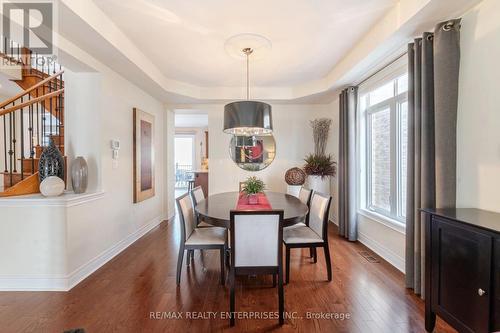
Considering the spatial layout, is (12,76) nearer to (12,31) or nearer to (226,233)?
(12,31)

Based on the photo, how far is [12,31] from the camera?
6.95 feet

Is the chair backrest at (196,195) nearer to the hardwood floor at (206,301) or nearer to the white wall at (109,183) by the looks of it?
the hardwood floor at (206,301)

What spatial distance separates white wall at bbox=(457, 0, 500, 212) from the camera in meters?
1.82

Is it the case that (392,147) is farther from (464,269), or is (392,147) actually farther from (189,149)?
(189,149)

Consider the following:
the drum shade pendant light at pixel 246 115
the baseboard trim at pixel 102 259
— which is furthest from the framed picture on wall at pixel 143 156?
the drum shade pendant light at pixel 246 115

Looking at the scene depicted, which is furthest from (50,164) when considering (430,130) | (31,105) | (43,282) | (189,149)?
(189,149)

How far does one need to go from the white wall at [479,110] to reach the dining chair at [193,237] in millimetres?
2239

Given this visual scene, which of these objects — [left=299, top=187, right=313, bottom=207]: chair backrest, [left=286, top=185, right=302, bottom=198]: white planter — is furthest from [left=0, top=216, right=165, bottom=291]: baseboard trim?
[left=286, top=185, right=302, bottom=198]: white planter

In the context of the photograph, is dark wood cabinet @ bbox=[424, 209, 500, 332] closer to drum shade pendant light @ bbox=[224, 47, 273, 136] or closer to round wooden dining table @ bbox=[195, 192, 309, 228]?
round wooden dining table @ bbox=[195, 192, 309, 228]

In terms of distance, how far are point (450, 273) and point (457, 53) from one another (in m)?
1.81

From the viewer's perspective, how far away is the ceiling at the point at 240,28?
2.19m

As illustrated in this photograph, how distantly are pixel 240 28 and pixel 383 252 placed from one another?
10.8 ft

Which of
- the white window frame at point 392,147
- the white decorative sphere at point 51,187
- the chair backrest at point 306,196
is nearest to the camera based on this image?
the white decorative sphere at point 51,187

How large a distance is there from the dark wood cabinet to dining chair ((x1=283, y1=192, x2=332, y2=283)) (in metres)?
0.89
